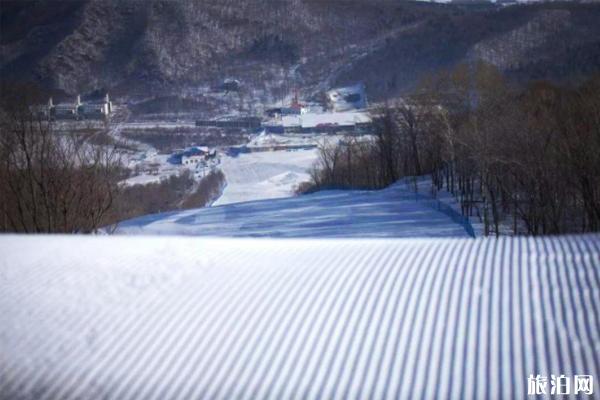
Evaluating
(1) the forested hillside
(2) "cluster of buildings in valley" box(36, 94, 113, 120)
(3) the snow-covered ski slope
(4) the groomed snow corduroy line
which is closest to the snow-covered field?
(3) the snow-covered ski slope

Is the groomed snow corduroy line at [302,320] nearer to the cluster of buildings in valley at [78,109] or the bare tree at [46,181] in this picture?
the bare tree at [46,181]

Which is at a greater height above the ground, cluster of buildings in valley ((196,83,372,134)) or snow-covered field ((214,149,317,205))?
cluster of buildings in valley ((196,83,372,134))

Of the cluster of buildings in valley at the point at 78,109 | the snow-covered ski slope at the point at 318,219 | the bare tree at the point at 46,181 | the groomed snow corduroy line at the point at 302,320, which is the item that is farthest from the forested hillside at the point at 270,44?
the groomed snow corduroy line at the point at 302,320

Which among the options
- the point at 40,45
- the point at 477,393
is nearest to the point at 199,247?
the point at 477,393

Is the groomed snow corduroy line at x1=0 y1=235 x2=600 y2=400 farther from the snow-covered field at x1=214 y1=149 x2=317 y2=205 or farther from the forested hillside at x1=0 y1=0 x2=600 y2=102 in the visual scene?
the forested hillside at x1=0 y1=0 x2=600 y2=102

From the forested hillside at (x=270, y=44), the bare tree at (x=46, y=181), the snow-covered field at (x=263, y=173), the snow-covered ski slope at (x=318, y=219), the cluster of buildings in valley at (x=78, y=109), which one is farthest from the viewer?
the forested hillside at (x=270, y=44)

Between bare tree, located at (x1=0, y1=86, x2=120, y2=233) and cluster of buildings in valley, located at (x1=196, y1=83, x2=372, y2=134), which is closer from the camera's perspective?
bare tree, located at (x1=0, y1=86, x2=120, y2=233)

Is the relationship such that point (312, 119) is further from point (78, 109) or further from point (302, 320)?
point (302, 320)
